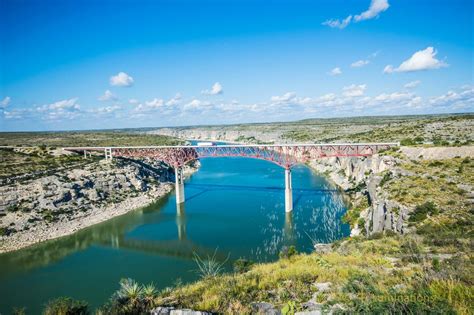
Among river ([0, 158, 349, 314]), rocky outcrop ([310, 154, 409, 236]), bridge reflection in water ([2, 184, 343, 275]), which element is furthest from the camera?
bridge reflection in water ([2, 184, 343, 275])

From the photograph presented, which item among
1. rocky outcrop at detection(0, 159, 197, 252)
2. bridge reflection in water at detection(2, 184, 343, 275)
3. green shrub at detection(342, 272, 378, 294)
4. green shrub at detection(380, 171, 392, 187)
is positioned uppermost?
green shrub at detection(342, 272, 378, 294)

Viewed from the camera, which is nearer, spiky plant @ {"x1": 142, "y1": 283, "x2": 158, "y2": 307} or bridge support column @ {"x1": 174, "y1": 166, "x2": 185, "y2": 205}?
spiky plant @ {"x1": 142, "y1": 283, "x2": 158, "y2": 307}

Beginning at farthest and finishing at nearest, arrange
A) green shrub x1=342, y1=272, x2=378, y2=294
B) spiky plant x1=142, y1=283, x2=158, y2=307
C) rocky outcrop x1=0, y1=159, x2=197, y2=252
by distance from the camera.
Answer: rocky outcrop x1=0, y1=159, x2=197, y2=252 → spiky plant x1=142, y1=283, x2=158, y2=307 → green shrub x1=342, y1=272, x2=378, y2=294

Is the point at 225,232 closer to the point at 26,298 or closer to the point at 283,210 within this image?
the point at 283,210

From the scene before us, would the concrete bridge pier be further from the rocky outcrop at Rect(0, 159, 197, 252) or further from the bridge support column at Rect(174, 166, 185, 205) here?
the rocky outcrop at Rect(0, 159, 197, 252)

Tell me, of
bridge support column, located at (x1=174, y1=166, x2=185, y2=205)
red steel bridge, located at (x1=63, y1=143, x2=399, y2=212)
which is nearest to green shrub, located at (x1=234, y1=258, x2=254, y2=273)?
red steel bridge, located at (x1=63, y1=143, x2=399, y2=212)

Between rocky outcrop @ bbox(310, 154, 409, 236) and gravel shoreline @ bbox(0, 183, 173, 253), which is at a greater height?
rocky outcrop @ bbox(310, 154, 409, 236)

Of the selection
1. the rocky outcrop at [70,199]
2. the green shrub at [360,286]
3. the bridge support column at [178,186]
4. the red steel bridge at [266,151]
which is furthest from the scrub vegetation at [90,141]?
the green shrub at [360,286]
